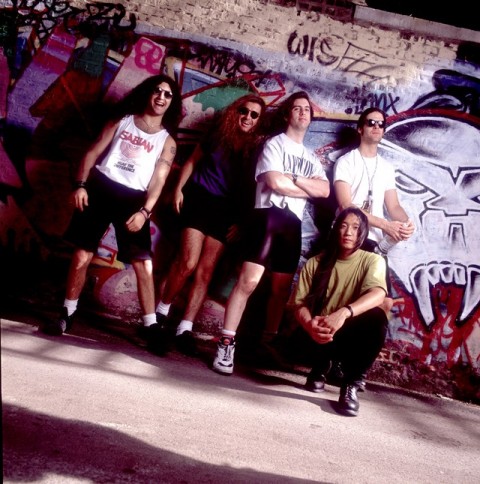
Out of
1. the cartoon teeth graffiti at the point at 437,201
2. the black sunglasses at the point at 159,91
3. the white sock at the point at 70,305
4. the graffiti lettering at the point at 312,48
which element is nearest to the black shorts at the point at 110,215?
the white sock at the point at 70,305

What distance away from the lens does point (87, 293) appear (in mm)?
5070

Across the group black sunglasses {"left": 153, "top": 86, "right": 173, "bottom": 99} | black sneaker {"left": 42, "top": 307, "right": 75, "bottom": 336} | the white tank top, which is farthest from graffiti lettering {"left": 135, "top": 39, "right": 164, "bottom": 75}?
black sneaker {"left": 42, "top": 307, "right": 75, "bottom": 336}

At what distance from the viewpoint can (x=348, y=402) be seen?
367cm

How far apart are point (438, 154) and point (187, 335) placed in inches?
120

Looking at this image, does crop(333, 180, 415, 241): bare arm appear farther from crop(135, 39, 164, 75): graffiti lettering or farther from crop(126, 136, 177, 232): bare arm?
crop(135, 39, 164, 75): graffiti lettering

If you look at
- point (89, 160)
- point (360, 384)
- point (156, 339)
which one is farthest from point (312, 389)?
point (89, 160)

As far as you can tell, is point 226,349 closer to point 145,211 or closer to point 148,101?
point 145,211

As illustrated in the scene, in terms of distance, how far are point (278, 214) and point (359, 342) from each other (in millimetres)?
1326

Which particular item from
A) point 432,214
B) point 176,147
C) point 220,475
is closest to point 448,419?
point 432,214

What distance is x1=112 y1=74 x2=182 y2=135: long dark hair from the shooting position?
4.57m

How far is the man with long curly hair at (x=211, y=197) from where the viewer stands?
15.2ft

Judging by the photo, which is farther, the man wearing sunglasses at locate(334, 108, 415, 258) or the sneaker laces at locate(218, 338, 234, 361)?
the man wearing sunglasses at locate(334, 108, 415, 258)

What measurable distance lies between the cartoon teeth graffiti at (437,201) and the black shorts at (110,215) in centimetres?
249

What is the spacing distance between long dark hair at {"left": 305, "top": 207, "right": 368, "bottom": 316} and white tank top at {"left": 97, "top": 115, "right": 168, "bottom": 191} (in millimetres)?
1708
